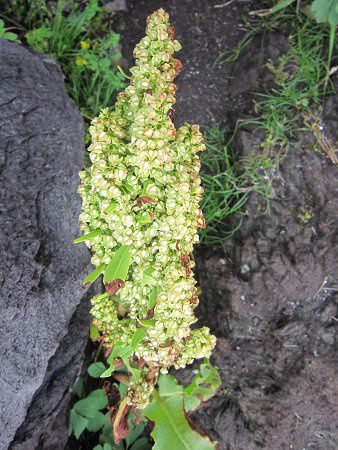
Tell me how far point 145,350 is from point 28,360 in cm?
52

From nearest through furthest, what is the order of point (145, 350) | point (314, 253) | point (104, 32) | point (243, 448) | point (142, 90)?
point (142, 90)
point (145, 350)
point (243, 448)
point (314, 253)
point (104, 32)

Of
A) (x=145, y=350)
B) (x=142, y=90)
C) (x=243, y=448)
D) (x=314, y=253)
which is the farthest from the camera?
(x=314, y=253)

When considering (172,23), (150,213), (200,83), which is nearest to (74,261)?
(150,213)

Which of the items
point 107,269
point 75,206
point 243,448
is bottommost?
point 243,448

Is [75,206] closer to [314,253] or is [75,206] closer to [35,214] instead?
[35,214]

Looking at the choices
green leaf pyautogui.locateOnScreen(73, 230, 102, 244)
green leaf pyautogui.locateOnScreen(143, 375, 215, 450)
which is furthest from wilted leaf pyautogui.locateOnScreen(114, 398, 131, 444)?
green leaf pyautogui.locateOnScreen(73, 230, 102, 244)

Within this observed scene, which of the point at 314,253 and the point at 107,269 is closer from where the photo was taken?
the point at 107,269

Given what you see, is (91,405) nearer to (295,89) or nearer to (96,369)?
(96,369)

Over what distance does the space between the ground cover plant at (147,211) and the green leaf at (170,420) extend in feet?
1.62

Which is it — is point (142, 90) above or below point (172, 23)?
above

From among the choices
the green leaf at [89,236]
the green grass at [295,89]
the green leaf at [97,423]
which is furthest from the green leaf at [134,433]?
the green grass at [295,89]

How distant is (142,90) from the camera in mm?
1845

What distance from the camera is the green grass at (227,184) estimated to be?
3129mm

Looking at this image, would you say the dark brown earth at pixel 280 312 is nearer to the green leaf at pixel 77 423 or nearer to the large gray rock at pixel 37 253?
the green leaf at pixel 77 423
